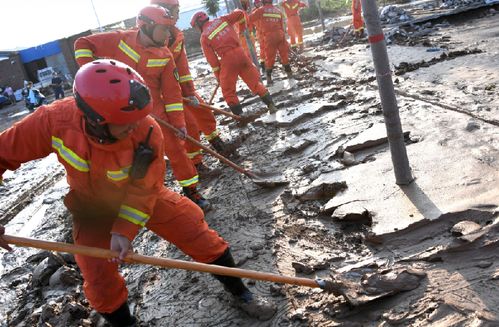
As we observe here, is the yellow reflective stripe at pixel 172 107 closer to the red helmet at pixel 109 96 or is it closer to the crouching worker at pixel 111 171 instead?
the crouching worker at pixel 111 171

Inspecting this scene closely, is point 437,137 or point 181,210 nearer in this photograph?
point 181,210

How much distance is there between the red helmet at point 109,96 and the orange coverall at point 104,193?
0.70 ft

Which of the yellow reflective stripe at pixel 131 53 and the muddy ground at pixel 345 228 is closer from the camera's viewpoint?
the muddy ground at pixel 345 228

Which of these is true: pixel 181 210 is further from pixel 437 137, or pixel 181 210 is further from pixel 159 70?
pixel 437 137

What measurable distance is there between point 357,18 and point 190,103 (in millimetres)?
9250

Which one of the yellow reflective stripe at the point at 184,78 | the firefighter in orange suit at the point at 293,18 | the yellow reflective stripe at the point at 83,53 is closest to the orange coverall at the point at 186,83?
the yellow reflective stripe at the point at 184,78

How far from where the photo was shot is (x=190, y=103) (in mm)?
5004

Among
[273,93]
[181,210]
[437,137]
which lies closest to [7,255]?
[181,210]

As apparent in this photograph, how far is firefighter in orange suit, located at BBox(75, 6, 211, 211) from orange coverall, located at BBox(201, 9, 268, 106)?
2.48m

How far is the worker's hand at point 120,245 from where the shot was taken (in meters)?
2.26

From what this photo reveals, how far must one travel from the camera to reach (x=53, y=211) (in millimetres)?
5637

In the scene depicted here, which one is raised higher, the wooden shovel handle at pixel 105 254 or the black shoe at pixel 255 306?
the wooden shovel handle at pixel 105 254

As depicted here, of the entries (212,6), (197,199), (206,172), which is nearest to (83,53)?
(197,199)

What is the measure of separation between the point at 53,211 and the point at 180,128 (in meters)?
2.72
